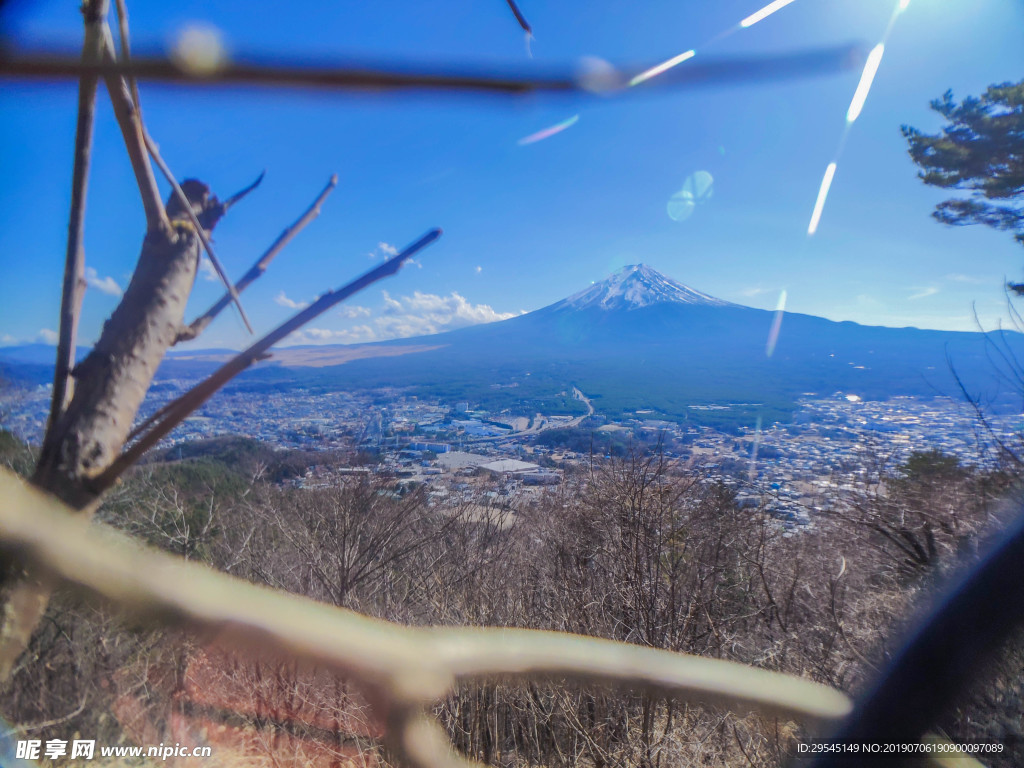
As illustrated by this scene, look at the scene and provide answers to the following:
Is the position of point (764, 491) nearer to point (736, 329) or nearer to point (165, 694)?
point (165, 694)

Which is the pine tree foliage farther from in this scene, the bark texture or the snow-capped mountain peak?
the snow-capped mountain peak

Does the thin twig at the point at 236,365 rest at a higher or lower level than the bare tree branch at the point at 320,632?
higher

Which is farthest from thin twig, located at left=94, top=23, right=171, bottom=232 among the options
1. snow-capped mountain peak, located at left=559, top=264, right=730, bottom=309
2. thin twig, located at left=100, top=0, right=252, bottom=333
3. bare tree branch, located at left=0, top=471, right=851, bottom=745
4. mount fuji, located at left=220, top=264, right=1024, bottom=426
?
snow-capped mountain peak, located at left=559, top=264, right=730, bottom=309

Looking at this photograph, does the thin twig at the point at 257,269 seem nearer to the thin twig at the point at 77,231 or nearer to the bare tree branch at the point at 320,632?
the thin twig at the point at 77,231

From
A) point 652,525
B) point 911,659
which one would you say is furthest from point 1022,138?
point 911,659

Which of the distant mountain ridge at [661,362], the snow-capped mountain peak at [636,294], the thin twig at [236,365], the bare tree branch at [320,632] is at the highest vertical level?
the snow-capped mountain peak at [636,294]

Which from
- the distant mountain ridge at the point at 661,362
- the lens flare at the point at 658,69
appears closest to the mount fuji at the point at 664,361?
the distant mountain ridge at the point at 661,362

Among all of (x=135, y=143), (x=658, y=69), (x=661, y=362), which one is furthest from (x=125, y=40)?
(x=661, y=362)
